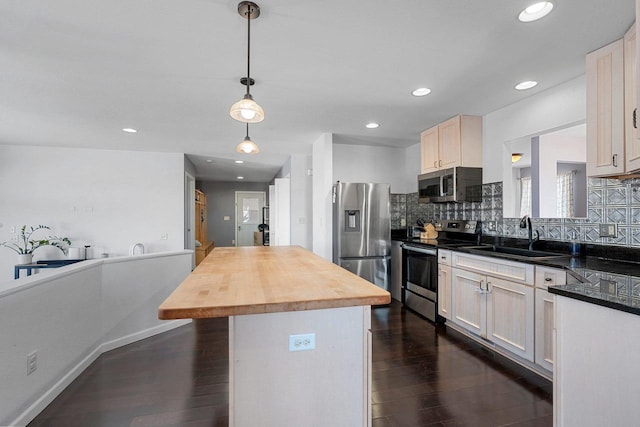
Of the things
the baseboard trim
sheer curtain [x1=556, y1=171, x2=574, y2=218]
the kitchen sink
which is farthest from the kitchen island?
sheer curtain [x1=556, y1=171, x2=574, y2=218]

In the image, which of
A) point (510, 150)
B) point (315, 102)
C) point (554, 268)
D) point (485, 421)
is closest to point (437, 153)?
point (510, 150)

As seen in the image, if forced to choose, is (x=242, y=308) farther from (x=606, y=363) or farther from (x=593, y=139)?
(x=593, y=139)

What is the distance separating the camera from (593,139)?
6.43 ft

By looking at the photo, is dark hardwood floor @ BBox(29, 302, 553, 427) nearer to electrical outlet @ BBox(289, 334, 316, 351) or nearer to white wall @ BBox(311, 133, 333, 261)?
electrical outlet @ BBox(289, 334, 316, 351)

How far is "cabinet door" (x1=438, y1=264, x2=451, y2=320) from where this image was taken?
120 inches

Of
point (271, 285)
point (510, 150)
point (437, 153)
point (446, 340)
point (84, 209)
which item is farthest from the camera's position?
point (84, 209)

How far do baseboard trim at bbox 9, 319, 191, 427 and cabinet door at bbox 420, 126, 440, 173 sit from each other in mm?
3427

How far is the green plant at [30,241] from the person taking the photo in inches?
177

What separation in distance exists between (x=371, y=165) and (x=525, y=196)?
7.22 feet

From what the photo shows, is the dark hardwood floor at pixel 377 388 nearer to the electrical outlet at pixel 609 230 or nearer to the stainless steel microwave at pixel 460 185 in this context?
the electrical outlet at pixel 609 230

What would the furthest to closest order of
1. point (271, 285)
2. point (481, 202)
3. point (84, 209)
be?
point (84, 209) → point (481, 202) → point (271, 285)

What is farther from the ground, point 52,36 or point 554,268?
point 52,36

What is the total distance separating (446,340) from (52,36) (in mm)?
3787

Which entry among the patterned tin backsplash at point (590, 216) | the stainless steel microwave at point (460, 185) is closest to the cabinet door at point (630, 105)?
the patterned tin backsplash at point (590, 216)
